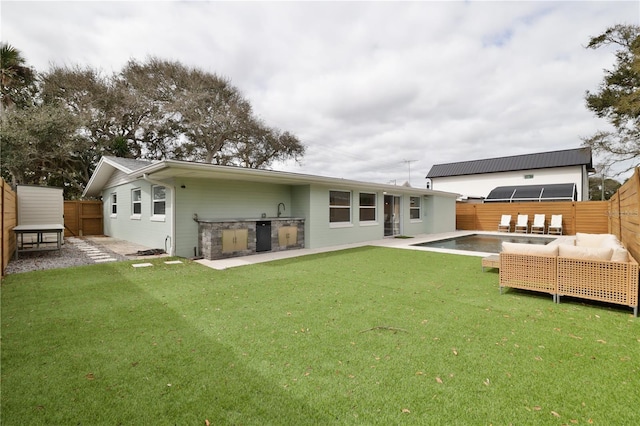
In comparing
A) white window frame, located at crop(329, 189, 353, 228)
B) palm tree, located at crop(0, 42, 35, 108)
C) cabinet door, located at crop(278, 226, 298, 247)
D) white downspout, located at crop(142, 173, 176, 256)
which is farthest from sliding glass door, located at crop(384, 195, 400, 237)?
palm tree, located at crop(0, 42, 35, 108)

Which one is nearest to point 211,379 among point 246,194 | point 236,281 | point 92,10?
point 236,281

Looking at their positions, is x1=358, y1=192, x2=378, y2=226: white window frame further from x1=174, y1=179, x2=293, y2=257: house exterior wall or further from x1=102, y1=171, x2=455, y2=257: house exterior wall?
x1=174, y1=179, x2=293, y2=257: house exterior wall

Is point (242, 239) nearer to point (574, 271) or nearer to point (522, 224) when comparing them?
point (574, 271)

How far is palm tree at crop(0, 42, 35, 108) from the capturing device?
49.0 ft

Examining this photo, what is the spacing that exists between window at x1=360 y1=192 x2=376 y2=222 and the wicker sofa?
8235 millimetres

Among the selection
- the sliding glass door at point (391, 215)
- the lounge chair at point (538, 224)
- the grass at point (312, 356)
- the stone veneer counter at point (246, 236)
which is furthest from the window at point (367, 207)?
the lounge chair at point (538, 224)

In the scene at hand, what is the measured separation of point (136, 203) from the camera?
12102mm

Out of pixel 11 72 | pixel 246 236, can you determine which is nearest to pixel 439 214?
pixel 246 236

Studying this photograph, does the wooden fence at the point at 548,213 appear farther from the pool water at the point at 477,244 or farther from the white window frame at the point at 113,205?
the white window frame at the point at 113,205

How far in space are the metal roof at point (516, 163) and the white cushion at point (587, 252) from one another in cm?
2074

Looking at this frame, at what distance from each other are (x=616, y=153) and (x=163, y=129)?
27.6 m

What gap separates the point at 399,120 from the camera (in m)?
24.3

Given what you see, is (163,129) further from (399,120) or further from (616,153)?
(616,153)

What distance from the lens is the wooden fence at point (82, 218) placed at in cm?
1553
